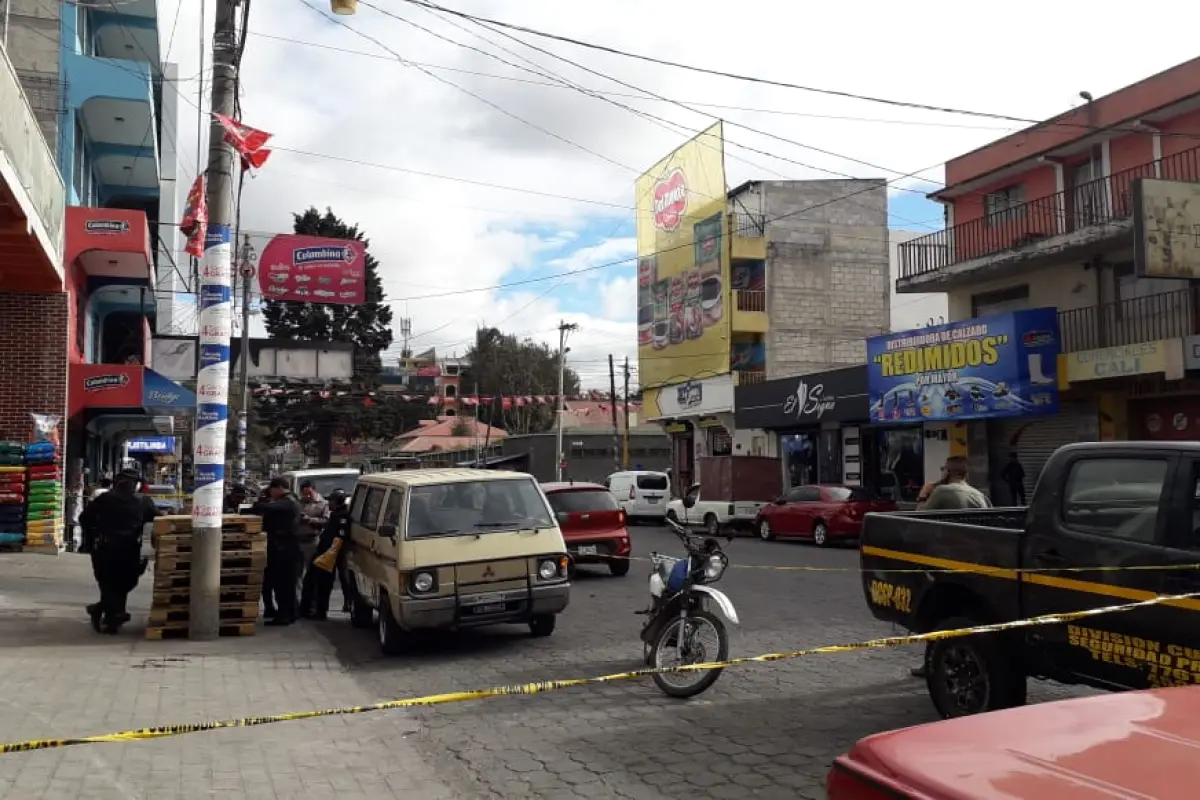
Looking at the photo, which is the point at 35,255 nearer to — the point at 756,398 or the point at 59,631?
the point at 59,631

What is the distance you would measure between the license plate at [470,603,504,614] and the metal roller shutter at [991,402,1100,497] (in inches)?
663

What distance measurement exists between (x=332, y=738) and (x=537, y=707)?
1.49 meters

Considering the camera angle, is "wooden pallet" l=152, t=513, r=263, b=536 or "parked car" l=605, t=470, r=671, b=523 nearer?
"wooden pallet" l=152, t=513, r=263, b=536

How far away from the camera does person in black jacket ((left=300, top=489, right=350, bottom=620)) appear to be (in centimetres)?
1183

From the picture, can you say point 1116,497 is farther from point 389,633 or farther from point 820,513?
point 820,513

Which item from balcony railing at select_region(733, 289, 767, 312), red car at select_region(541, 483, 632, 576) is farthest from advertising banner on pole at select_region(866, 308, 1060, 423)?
Answer: balcony railing at select_region(733, 289, 767, 312)

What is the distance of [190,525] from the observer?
1069 cm

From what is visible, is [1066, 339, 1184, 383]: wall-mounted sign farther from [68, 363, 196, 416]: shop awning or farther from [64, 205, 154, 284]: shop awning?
[68, 363, 196, 416]: shop awning

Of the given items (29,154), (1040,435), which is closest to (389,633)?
(29,154)

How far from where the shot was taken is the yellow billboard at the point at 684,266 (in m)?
39.3

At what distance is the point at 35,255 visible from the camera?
15.1 m

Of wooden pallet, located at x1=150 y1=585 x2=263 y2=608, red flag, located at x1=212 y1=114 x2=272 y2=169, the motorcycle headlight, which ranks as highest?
red flag, located at x1=212 y1=114 x2=272 y2=169

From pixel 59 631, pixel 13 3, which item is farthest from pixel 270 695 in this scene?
pixel 13 3

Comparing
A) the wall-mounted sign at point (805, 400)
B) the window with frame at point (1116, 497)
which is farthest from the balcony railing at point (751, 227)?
the window with frame at point (1116, 497)
